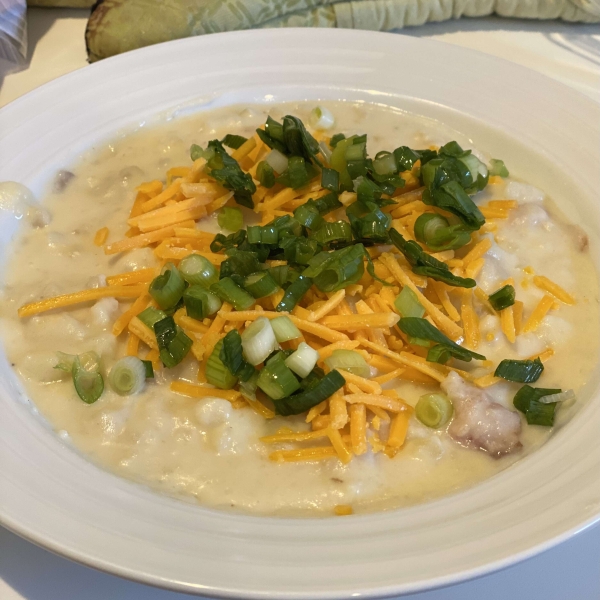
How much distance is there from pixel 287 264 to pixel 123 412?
635 mm

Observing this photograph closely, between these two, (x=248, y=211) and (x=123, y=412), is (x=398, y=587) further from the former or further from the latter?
(x=248, y=211)

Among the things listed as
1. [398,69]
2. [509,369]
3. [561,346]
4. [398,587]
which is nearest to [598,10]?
[398,69]

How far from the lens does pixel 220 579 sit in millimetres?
1072

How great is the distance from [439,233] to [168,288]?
0.83 m

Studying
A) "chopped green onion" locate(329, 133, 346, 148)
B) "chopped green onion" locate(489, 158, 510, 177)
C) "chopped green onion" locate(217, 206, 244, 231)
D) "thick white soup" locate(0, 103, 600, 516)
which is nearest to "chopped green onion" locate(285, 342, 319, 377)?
"thick white soup" locate(0, 103, 600, 516)

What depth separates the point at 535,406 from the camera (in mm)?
1548

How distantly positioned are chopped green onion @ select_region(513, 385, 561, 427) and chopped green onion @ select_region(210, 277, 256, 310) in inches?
31.1

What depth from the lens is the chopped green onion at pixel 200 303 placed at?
1619 mm

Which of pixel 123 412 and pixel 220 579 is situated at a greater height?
pixel 220 579

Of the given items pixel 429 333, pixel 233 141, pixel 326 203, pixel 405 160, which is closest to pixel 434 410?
pixel 429 333

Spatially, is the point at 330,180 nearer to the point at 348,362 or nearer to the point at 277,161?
the point at 277,161

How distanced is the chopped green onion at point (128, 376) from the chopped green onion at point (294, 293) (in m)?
0.42

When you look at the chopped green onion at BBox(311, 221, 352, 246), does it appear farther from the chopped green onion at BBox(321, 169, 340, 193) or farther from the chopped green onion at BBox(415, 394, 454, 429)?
the chopped green onion at BBox(415, 394, 454, 429)

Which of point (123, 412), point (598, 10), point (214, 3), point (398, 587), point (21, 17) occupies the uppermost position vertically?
point (598, 10)
